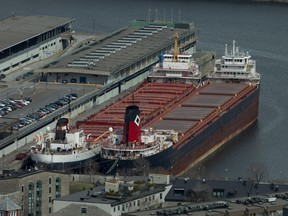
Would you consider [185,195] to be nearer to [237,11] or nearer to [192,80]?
[192,80]

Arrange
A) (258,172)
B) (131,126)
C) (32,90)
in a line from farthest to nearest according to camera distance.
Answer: (32,90)
(131,126)
(258,172)

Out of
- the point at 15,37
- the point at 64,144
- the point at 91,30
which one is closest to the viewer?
the point at 64,144

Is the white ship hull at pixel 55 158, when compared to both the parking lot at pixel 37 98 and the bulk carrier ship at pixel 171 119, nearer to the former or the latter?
the bulk carrier ship at pixel 171 119

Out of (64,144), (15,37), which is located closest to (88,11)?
(15,37)

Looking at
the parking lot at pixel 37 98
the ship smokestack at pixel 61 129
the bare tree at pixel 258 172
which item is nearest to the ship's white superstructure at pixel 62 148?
the ship smokestack at pixel 61 129

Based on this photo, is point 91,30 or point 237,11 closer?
point 91,30

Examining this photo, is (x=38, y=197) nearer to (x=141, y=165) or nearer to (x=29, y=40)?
(x=141, y=165)

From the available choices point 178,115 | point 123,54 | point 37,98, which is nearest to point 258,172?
point 178,115
